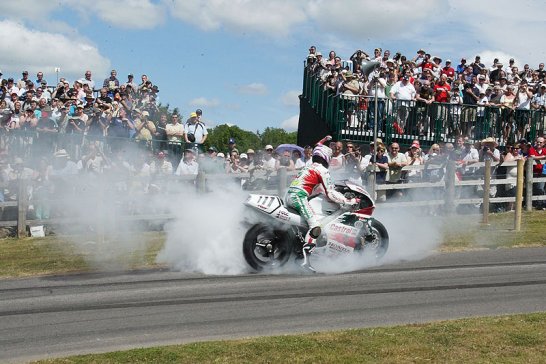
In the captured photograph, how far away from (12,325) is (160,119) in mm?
11689

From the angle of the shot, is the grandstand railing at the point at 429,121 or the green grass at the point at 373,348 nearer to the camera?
the green grass at the point at 373,348

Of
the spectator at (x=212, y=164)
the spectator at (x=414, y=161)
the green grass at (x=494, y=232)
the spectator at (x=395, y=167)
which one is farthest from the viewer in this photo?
the spectator at (x=414, y=161)

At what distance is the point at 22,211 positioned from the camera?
17875 mm

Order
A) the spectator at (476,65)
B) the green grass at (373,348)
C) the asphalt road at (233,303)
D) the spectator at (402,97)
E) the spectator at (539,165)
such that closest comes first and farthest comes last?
the green grass at (373,348), the asphalt road at (233,303), the spectator at (539,165), the spectator at (402,97), the spectator at (476,65)

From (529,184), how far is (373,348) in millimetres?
13644

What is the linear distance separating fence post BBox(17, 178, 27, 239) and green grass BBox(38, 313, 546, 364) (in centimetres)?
1059

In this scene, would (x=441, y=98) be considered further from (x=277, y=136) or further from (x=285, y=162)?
(x=277, y=136)

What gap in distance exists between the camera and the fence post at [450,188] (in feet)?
64.2

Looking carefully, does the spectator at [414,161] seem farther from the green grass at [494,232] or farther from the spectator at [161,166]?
the spectator at [161,166]

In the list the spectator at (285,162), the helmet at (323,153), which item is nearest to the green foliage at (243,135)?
the spectator at (285,162)

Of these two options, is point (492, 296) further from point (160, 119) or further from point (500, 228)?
point (160, 119)

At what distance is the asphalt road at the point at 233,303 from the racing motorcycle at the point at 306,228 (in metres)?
0.39

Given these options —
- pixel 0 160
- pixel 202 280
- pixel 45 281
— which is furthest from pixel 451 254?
pixel 0 160

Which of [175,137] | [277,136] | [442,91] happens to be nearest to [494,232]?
[442,91]
